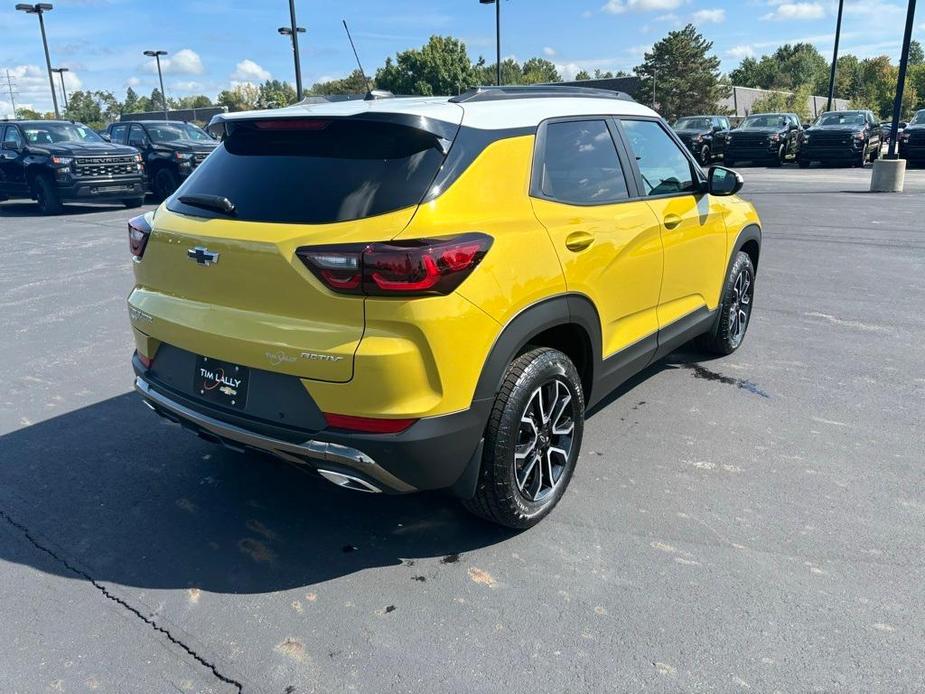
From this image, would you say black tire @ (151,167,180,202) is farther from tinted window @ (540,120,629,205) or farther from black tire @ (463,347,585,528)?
black tire @ (463,347,585,528)

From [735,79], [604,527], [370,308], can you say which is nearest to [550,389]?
[604,527]

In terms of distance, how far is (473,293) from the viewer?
258 centimetres

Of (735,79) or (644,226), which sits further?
(735,79)

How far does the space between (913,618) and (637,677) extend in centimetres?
107

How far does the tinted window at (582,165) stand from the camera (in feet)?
10.4

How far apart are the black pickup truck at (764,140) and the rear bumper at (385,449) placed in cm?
2575

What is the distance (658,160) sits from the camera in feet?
13.6

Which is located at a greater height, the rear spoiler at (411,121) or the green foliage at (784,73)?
the green foliage at (784,73)

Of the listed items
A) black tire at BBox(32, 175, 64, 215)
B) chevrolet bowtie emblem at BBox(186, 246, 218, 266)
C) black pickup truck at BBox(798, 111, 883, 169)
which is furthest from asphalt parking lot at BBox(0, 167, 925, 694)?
black pickup truck at BBox(798, 111, 883, 169)

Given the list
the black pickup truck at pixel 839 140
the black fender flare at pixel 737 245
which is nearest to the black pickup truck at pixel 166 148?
the black fender flare at pixel 737 245

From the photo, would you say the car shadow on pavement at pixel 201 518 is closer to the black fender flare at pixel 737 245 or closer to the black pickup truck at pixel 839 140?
the black fender flare at pixel 737 245

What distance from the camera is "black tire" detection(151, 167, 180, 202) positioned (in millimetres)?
16172

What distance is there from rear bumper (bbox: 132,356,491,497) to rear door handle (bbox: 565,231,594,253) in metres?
0.83

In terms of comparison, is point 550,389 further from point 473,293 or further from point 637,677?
point 637,677
